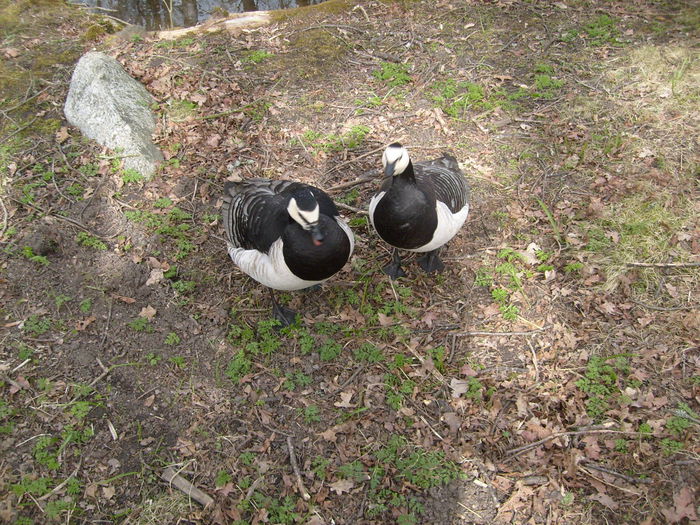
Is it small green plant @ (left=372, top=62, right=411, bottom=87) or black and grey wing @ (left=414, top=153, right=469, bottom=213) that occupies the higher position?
small green plant @ (left=372, top=62, right=411, bottom=87)

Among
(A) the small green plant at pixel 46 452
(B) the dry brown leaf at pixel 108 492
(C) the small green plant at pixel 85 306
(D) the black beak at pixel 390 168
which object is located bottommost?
(B) the dry brown leaf at pixel 108 492

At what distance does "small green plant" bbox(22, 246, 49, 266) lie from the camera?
4344 millimetres

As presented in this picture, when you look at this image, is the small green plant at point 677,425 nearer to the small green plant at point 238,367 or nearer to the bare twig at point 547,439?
the bare twig at point 547,439

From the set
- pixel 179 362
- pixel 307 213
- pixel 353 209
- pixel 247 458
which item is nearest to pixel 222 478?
pixel 247 458

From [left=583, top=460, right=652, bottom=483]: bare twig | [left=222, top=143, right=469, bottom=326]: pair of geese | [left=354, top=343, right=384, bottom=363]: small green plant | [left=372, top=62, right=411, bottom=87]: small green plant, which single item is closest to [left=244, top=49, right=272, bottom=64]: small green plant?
[left=372, top=62, right=411, bottom=87]: small green plant

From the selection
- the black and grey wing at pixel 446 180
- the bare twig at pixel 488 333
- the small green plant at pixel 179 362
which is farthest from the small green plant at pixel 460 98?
the small green plant at pixel 179 362

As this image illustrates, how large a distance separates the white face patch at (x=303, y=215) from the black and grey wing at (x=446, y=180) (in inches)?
45.8

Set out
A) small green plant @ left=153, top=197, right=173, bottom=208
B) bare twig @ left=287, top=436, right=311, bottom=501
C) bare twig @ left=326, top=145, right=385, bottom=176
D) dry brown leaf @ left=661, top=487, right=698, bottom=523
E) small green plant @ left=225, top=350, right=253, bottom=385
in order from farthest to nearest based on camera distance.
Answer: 1. bare twig @ left=326, top=145, right=385, bottom=176
2. small green plant @ left=153, top=197, right=173, bottom=208
3. small green plant @ left=225, top=350, right=253, bottom=385
4. bare twig @ left=287, top=436, right=311, bottom=501
5. dry brown leaf @ left=661, top=487, right=698, bottom=523

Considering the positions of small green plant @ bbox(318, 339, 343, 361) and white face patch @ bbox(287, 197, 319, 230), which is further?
small green plant @ bbox(318, 339, 343, 361)

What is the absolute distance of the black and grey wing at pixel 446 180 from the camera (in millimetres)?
4184

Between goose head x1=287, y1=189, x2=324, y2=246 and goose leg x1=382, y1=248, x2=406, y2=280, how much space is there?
4.21ft

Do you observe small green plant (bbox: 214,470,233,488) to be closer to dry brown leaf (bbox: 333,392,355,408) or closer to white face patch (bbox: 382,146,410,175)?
dry brown leaf (bbox: 333,392,355,408)

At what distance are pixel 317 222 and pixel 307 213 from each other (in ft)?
0.44

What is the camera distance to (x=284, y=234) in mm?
3633
